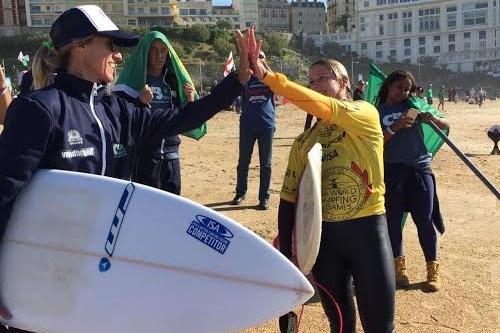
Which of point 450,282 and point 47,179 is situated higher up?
point 47,179

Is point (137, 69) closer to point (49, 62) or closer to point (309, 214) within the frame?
point (49, 62)

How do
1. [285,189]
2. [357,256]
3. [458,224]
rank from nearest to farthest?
[357,256], [285,189], [458,224]

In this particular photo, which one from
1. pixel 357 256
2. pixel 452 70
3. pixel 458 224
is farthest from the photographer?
pixel 452 70

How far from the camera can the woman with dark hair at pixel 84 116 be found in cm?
202

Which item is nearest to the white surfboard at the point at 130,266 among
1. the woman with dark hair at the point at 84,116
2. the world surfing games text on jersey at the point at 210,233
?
the world surfing games text on jersey at the point at 210,233

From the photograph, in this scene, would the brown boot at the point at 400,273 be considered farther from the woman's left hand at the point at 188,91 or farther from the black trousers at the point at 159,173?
the woman's left hand at the point at 188,91

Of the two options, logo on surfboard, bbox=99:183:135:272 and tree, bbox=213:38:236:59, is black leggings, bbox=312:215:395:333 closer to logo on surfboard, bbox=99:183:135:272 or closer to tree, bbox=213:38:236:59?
logo on surfboard, bbox=99:183:135:272

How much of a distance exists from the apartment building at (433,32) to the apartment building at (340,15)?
31.2 feet

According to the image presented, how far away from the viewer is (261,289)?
6.95 feet

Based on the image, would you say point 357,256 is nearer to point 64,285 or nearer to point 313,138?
point 313,138

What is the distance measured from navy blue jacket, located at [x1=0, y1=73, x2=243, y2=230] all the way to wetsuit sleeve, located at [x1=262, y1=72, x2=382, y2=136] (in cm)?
20

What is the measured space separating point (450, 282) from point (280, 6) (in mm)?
135708

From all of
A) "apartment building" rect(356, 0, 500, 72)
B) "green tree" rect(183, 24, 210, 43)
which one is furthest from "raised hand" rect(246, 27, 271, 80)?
"apartment building" rect(356, 0, 500, 72)

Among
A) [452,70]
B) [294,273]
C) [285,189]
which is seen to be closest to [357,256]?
[285,189]
